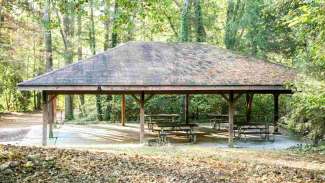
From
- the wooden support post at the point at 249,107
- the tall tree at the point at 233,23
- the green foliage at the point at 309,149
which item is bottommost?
the green foliage at the point at 309,149

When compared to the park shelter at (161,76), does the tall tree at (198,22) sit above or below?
above

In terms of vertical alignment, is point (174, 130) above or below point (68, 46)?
below

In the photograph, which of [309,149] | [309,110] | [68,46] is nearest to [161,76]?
[309,110]

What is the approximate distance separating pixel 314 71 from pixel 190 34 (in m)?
15.8

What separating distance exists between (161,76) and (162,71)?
513 millimetres

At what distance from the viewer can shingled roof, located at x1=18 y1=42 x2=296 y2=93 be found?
48.8 feet

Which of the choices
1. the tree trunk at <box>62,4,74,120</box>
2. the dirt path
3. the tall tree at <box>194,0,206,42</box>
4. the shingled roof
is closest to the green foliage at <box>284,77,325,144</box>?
the shingled roof

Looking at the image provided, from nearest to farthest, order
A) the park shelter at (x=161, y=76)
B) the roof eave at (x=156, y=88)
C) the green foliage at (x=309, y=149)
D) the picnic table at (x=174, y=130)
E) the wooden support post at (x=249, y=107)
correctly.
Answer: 1. the green foliage at (x=309, y=149)
2. the roof eave at (x=156, y=88)
3. the park shelter at (x=161, y=76)
4. the picnic table at (x=174, y=130)
5. the wooden support post at (x=249, y=107)

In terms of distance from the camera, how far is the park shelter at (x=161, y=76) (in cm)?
1484

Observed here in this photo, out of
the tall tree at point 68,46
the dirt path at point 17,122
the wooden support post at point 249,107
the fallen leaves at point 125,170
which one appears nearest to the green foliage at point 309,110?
the fallen leaves at point 125,170

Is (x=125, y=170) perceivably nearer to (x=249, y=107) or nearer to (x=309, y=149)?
(x=309, y=149)

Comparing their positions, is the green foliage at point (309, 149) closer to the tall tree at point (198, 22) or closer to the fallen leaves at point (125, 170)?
the fallen leaves at point (125, 170)

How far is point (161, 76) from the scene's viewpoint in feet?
51.4

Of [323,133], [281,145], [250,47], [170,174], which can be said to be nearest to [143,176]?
[170,174]
